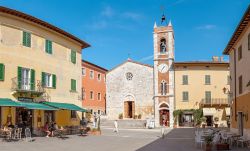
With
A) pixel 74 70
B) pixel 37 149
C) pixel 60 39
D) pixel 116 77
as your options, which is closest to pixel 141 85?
pixel 116 77

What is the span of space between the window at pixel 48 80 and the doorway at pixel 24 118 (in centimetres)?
256

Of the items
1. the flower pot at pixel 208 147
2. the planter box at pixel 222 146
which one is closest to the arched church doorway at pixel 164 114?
the planter box at pixel 222 146

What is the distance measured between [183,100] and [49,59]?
2453cm

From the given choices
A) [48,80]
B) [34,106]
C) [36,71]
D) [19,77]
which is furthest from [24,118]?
[48,80]

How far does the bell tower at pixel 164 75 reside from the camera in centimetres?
5009

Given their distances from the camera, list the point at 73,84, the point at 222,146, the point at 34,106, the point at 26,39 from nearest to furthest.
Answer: the point at 222,146
the point at 34,106
the point at 26,39
the point at 73,84

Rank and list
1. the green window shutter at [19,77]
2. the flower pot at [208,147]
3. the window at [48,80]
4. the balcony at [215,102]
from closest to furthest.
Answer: the flower pot at [208,147] < the green window shutter at [19,77] < the window at [48,80] < the balcony at [215,102]

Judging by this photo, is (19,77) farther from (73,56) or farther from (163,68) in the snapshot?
(163,68)

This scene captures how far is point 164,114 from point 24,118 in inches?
1042

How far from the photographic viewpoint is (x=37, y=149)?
18.5 metres

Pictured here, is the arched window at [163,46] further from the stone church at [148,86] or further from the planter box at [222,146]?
the planter box at [222,146]

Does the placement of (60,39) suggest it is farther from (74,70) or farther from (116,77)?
(116,77)

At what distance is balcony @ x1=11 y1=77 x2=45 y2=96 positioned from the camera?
82.6ft

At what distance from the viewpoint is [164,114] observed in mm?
50656
